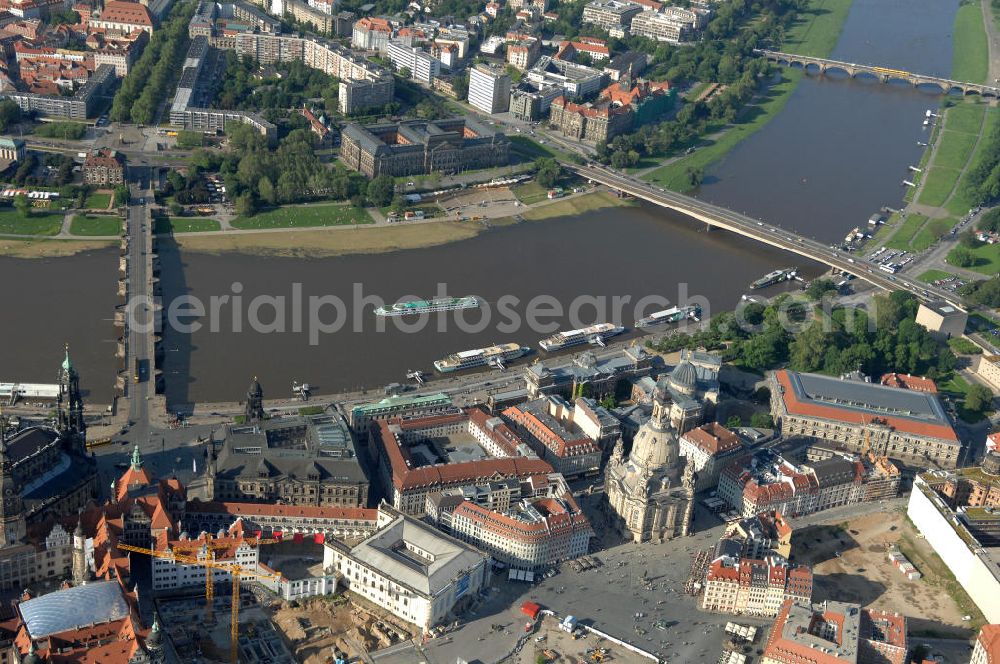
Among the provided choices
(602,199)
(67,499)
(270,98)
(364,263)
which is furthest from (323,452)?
(270,98)

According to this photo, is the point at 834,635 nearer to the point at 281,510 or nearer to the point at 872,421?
the point at 872,421

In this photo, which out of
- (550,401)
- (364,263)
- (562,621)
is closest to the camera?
(562,621)

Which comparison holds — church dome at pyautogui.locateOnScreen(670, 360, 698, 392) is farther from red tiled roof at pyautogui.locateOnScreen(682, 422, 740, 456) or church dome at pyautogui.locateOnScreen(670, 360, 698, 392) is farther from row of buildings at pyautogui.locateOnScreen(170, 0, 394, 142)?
row of buildings at pyautogui.locateOnScreen(170, 0, 394, 142)

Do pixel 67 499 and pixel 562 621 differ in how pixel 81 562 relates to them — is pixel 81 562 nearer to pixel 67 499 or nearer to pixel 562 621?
pixel 67 499

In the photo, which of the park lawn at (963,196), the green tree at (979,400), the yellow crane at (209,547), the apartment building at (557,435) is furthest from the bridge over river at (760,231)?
the yellow crane at (209,547)

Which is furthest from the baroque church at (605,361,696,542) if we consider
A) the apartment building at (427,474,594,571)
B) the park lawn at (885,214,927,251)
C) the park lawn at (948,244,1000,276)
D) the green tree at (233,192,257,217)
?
the park lawn at (885,214,927,251)

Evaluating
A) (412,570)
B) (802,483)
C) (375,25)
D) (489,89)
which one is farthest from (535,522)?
(375,25)
